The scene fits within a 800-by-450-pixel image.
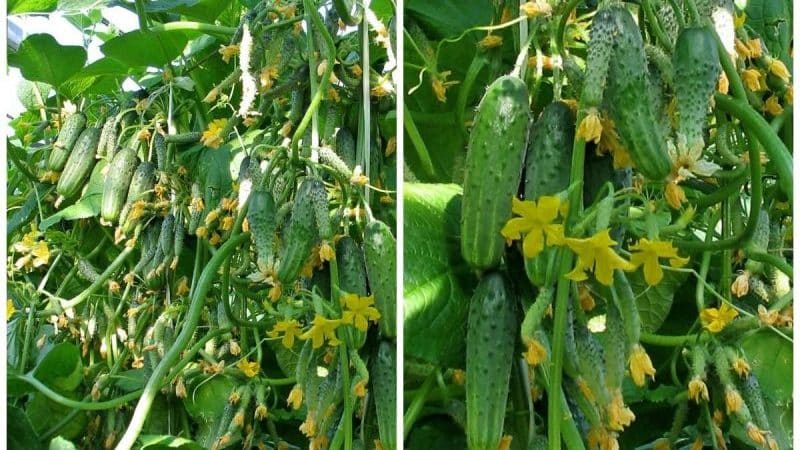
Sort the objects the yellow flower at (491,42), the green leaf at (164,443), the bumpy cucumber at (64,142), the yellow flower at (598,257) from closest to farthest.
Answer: the yellow flower at (598,257) < the yellow flower at (491,42) < the green leaf at (164,443) < the bumpy cucumber at (64,142)

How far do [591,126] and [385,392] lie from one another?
37 cm

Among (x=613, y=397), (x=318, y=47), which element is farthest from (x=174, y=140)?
(x=613, y=397)

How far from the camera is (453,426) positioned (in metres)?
0.95

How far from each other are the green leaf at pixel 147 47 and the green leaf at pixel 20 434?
0.48 metres

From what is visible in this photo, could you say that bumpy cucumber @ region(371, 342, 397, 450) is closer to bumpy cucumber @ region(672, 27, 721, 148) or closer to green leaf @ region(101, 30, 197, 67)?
bumpy cucumber @ region(672, 27, 721, 148)

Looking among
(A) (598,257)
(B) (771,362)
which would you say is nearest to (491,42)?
(A) (598,257)

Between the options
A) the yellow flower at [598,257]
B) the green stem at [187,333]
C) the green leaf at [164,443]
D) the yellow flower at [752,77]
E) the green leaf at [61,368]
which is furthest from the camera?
the green leaf at [61,368]

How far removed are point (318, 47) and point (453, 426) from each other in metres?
0.43

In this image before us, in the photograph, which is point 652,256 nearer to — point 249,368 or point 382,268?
point 382,268

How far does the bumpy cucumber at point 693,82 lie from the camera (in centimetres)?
61

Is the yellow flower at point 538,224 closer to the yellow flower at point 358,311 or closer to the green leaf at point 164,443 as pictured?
the yellow flower at point 358,311

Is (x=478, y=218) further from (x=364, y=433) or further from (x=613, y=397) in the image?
(x=364, y=433)

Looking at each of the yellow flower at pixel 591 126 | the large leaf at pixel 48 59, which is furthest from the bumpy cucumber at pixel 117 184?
the yellow flower at pixel 591 126

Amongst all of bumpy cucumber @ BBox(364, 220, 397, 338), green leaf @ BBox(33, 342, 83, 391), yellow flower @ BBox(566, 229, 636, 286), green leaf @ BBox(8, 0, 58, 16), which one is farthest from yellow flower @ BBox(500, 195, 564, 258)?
green leaf @ BBox(8, 0, 58, 16)
